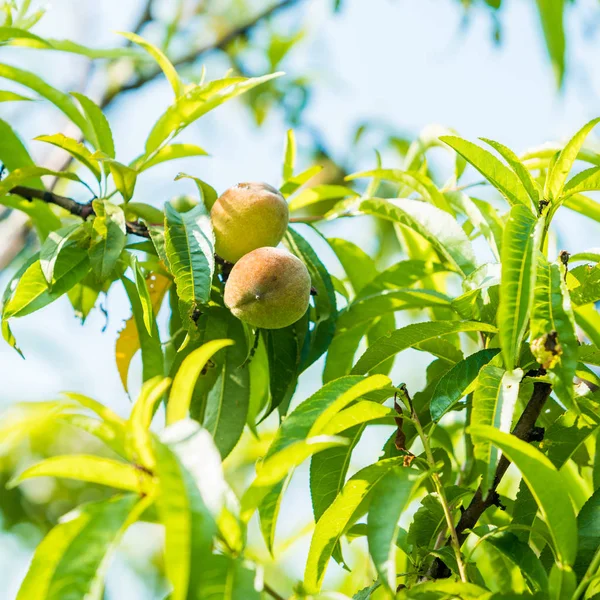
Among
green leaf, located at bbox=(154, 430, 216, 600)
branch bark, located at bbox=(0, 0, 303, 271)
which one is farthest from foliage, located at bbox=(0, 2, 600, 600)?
branch bark, located at bbox=(0, 0, 303, 271)

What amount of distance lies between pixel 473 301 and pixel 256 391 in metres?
0.76

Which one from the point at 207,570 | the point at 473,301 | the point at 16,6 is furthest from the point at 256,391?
the point at 16,6

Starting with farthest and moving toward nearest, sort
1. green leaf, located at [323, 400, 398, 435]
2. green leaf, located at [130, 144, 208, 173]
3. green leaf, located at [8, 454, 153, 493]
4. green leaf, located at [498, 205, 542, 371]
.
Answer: green leaf, located at [130, 144, 208, 173]
green leaf, located at [323, 400, 398, 435]
green leaf, located at [498, 205, 542, 371]
green leaf, located at [8, 454, 153, 493]

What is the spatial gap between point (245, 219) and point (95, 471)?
2.66ft

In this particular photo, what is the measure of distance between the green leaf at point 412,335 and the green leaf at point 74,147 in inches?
33.0

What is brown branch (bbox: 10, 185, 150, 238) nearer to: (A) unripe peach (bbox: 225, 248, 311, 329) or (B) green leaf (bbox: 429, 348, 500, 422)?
(A) unripe peach (bbox: 225, 248, 311, 329)

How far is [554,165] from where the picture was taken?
1.45m

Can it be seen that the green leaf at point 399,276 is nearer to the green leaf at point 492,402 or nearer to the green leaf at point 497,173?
the green leaf at point 497,173

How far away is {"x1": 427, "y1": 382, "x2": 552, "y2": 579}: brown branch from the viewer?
135cm

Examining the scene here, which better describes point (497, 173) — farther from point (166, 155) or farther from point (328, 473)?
point (166, 155)

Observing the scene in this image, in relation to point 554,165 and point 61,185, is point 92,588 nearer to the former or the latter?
point 554,165

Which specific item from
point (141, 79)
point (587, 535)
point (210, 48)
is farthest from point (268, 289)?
point (210, 48)

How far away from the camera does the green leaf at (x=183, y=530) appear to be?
0.78 m

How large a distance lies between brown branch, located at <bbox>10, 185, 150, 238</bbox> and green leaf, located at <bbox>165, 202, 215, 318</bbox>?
215 mm
